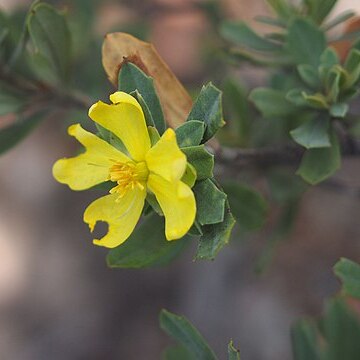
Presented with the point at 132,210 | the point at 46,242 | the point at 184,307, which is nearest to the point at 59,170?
the point at 132,210

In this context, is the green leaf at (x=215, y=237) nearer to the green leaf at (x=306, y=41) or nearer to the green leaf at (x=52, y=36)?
the green leaf at (x=306, y=41)

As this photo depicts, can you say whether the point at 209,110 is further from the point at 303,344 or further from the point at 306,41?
the point at 303,344

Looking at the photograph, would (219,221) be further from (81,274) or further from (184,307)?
(81,274)

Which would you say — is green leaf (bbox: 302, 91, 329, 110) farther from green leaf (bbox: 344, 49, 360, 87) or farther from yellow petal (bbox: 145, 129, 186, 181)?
yellow petal (bbox: 145, 129, 186, 181)

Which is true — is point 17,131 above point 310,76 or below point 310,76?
above

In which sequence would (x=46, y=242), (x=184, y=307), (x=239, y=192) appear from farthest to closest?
(x=46, y=242), (x=184, y=307), (x=239, y=192)

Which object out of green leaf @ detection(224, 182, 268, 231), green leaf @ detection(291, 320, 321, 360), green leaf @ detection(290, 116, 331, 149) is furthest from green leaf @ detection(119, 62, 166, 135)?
green leaf @ detection(291, 320, 321, 360)

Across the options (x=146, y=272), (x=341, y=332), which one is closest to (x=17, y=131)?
(x=341, y=332)
